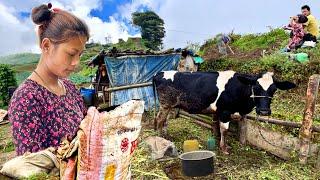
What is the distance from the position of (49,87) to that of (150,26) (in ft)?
93.7

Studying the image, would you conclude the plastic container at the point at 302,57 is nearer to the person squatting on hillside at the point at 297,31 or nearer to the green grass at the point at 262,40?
the person squatting on hillside at the point at 297,31

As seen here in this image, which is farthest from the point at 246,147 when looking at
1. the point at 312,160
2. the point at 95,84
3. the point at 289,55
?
the point at 95,84

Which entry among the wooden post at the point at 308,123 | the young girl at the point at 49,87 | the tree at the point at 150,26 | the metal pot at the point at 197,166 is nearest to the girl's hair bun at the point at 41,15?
the young girl at the point at 49,87

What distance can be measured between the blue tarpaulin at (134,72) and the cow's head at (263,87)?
6302mm

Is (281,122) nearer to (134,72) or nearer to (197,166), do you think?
(197,166)

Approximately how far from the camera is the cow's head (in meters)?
6.37

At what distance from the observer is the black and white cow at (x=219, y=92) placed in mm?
6516

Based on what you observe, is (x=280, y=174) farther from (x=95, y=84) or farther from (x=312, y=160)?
(x=95, y=84)

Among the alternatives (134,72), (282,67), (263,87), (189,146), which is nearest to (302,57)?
(282,67)

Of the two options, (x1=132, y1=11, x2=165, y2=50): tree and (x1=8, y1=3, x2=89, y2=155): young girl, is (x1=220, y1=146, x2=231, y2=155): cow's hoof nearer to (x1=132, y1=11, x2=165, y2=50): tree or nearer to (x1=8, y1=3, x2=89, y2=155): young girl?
(x1=8, y1=3, x2=89, y2=155): young girl

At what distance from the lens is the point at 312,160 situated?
551cm

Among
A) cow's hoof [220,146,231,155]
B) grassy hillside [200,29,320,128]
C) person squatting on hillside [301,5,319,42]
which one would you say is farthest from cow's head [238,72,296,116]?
person squatting on hillside [301,5,319,42]

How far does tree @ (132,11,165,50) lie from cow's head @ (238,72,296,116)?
2256 cm

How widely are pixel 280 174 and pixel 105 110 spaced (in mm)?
4703
